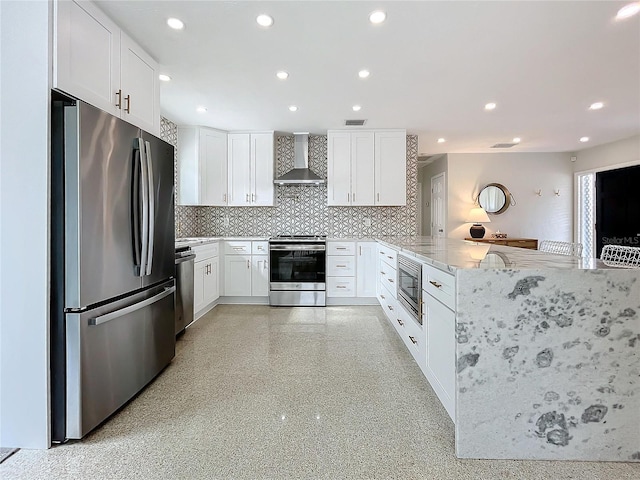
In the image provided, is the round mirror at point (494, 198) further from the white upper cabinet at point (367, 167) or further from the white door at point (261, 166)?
the white door at point (261, 166)

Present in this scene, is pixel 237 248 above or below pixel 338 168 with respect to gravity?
below

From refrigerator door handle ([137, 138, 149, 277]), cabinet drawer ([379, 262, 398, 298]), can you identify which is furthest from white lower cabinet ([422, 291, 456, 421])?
refrigerator door handle ([137, 138, 149, 277])

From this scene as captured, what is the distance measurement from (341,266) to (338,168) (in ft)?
4.61

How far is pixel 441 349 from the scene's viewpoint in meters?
1.79

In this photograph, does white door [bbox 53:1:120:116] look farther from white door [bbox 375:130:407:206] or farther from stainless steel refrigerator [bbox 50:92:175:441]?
white door [bbox 375:130:407:206]

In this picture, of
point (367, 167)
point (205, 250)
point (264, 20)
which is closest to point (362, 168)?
point (367, 167)

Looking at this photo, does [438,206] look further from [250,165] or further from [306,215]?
[250,165]

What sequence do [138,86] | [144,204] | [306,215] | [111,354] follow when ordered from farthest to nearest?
[306,215], [138,86], [144,204], [111,354]

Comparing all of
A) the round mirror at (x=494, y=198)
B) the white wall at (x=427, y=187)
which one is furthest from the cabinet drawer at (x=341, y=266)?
the white wall at (x=427, y=187)

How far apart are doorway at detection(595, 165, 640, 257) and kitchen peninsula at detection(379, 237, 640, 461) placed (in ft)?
16.9

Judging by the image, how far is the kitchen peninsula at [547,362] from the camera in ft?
4.97

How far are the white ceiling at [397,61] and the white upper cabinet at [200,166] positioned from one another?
1.09ft

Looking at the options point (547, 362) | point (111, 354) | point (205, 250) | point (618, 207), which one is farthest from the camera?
point (618, 207)

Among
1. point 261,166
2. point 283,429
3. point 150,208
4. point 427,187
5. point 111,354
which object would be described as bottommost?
point 283,429
